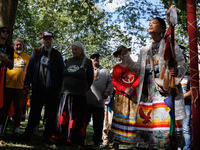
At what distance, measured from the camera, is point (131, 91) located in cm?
468

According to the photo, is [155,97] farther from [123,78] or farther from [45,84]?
[45,84]

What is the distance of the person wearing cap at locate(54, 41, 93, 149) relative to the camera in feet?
15.0

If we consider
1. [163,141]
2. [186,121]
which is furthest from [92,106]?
[163,141]

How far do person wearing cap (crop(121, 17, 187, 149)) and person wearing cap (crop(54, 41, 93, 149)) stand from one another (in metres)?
1.59

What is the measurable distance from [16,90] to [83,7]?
7.21 m

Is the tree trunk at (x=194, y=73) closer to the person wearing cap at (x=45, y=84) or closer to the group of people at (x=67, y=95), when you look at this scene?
the group of people at (x=67, y=95)

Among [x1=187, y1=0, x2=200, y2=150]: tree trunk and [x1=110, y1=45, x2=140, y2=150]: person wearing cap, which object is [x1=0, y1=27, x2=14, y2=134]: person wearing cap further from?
[x1=187, y1=0, x2=200, y2=150]: tree trunk

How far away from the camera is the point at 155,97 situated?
10.2 feet

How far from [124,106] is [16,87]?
2.42 meters

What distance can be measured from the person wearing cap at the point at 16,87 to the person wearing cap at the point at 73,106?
1.05 m

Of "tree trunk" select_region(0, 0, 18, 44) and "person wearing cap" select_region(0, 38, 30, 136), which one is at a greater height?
"tree trunk" select_region(0, 0, 18, 44)

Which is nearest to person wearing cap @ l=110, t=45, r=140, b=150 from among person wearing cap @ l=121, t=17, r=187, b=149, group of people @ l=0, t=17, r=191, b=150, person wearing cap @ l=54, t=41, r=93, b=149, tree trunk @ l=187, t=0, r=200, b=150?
group of people @ l=0, t=17, r=191, b=150

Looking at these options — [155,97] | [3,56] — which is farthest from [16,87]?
[155,97]

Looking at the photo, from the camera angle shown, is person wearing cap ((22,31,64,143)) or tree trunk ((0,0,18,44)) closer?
person wearing cap ((22,31,64,143))
